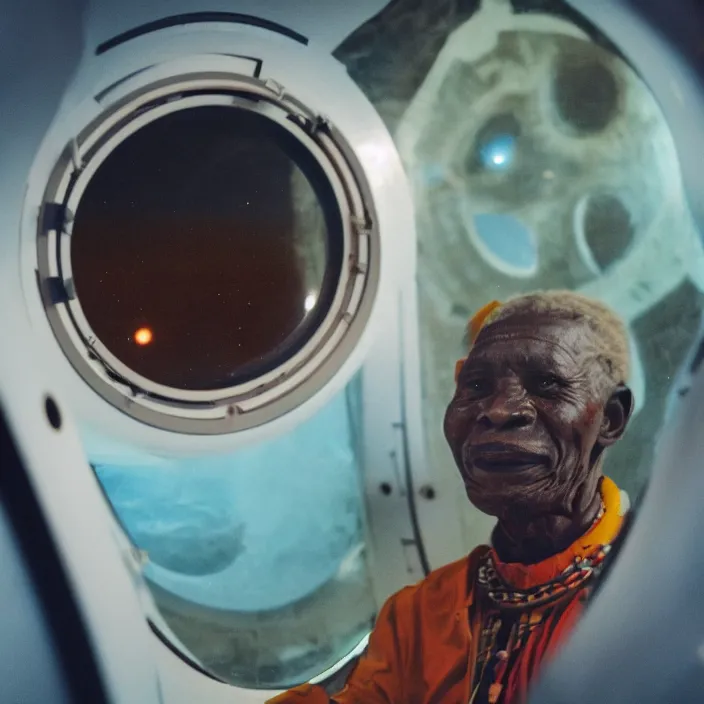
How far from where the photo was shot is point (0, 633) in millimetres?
1708

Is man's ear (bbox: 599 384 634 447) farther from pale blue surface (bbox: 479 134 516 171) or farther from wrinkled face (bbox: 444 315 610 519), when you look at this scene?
pale blue surface (bbox: 479 134 516 171)

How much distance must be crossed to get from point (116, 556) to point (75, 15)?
1.18 meters

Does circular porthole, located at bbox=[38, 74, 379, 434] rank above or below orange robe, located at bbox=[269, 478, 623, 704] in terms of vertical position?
above

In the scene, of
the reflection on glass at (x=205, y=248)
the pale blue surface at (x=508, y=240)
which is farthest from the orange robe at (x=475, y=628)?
the reflection on glass at (x=205, y=248)

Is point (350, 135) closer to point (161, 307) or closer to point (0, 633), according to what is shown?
point (161, 307)

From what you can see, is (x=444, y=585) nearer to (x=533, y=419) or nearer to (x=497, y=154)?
(x=533, y=419)

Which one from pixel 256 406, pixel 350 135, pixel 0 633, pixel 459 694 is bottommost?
pixel 459 694

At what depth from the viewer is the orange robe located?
1631 mm

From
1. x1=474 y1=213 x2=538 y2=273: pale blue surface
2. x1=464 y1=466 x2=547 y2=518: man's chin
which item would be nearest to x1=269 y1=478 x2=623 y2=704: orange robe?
x1=464 y1=466 x2=547 y2=518: man's chin

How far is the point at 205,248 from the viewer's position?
1756 millimetres

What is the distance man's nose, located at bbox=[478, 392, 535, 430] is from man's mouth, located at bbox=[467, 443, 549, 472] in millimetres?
44

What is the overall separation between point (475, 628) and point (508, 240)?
0.84 meters

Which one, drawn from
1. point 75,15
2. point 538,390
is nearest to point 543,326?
point 538,390

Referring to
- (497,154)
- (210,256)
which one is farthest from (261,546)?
(497,154)
